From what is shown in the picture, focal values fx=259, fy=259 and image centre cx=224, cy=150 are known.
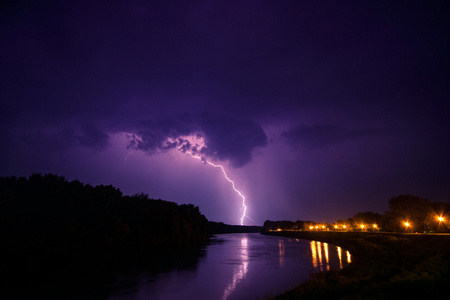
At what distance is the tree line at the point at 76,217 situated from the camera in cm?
6709

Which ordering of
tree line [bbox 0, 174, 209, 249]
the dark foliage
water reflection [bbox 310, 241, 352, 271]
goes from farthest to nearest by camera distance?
tree line [bbox 0, 174, 209, 249], water reflection [bbox 310, 241, 352, 271], the dark foliage

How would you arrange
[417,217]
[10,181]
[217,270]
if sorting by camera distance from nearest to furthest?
[217,270]
[417,217]
[10,181]

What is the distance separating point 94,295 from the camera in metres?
23.9

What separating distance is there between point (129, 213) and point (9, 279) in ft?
253

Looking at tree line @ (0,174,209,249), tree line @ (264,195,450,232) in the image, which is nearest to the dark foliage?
tree line @ (0,174,209,249)

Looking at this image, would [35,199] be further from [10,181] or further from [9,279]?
[9,279]

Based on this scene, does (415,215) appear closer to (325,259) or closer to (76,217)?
(325,259)

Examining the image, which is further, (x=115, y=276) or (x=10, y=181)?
(x=10, y=181)

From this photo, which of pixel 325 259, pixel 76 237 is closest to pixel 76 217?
pixel 76 237

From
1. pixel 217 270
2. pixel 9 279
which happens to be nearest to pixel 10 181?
pixel 9 279

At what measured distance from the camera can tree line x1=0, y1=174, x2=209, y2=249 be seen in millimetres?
67088

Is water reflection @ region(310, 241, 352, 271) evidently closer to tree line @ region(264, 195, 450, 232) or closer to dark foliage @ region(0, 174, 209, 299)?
dark foliage @ region(0, 174, 209, 299)

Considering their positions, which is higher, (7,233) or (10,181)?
(10,181)

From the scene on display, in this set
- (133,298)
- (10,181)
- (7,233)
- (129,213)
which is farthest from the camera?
(129,213)
